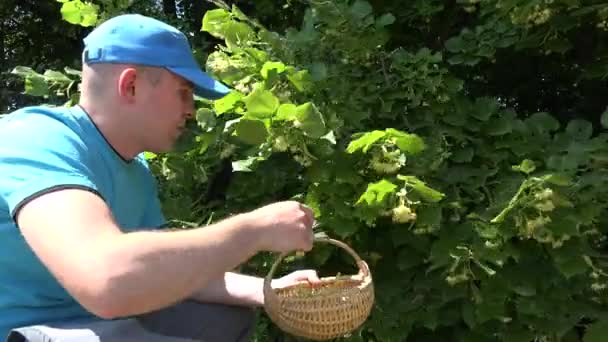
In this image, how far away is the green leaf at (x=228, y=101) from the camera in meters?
2.68

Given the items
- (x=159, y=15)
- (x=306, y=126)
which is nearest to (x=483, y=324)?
(x=306, y=126)

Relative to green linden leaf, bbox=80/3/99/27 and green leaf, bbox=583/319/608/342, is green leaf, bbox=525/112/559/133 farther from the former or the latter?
green linden leaf, bbox=80/3/99/27

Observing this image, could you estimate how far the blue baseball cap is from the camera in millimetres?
1924

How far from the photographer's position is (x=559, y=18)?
318 cm

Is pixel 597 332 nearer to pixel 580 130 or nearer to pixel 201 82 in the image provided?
pixel 580 130

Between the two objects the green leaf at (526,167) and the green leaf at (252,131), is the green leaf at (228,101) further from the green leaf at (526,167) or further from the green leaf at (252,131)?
the green leaf at (526,167)

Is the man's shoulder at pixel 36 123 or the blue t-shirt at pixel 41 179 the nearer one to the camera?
the blue t-shirt at pixel 41 179

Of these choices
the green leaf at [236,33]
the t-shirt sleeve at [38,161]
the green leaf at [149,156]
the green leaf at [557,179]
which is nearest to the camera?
the t-shirt sleeve at [38,161]

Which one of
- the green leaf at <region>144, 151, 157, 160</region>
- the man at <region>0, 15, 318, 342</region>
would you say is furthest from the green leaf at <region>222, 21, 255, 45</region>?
the man at <region>0, 15, 318, 342</region>

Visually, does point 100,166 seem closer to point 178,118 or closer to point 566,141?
point 178,118

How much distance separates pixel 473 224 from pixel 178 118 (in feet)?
3.47

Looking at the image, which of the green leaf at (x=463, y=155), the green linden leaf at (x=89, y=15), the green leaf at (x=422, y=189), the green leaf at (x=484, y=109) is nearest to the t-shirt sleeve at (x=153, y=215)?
the green leaf at (x=422, y=189)

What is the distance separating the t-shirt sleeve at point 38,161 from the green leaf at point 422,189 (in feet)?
3.35

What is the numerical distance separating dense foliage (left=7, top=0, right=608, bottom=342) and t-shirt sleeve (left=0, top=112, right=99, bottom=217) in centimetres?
84
